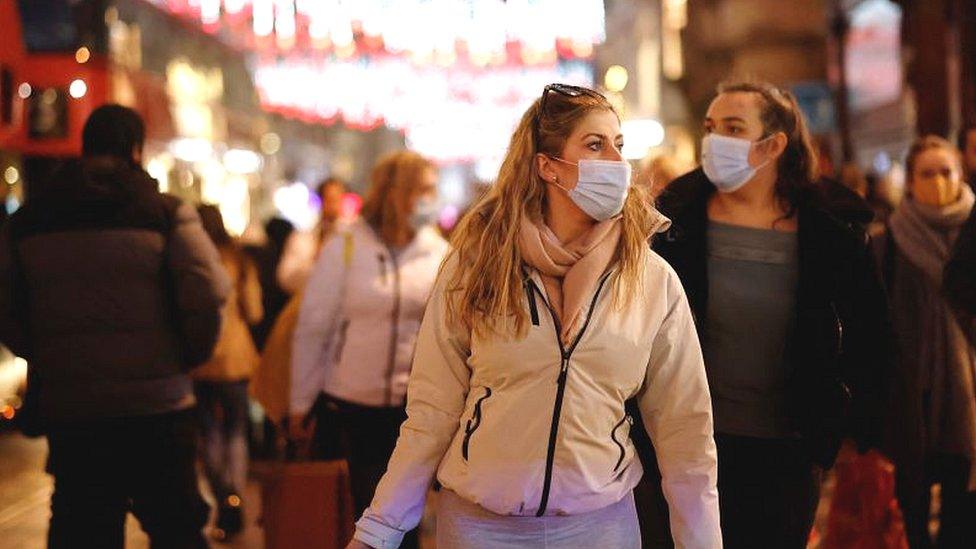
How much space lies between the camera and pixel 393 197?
21.5ft

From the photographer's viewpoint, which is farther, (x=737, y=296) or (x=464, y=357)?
(x=737, y=296)

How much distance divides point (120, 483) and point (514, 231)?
2406 mm

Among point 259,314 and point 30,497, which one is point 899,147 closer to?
point 259,314

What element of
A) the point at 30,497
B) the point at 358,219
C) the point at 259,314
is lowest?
the point at 30,497

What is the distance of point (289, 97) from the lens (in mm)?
39750

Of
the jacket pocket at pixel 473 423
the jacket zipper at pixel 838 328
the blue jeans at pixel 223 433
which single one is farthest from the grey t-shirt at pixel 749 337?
the blue jeans at pixel 223 433

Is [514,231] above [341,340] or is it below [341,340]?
above

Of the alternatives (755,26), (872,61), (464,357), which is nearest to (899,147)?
(872,61)

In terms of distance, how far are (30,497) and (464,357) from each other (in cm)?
729

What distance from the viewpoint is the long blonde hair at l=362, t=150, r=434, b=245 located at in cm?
652

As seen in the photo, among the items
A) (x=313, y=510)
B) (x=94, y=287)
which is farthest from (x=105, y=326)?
(x=313, y=510)

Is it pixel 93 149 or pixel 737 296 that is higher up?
pixel 93 149

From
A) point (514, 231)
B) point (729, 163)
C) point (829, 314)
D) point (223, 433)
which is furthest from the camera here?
point (223, 433)

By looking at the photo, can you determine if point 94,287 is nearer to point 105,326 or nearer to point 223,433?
point 105,326
